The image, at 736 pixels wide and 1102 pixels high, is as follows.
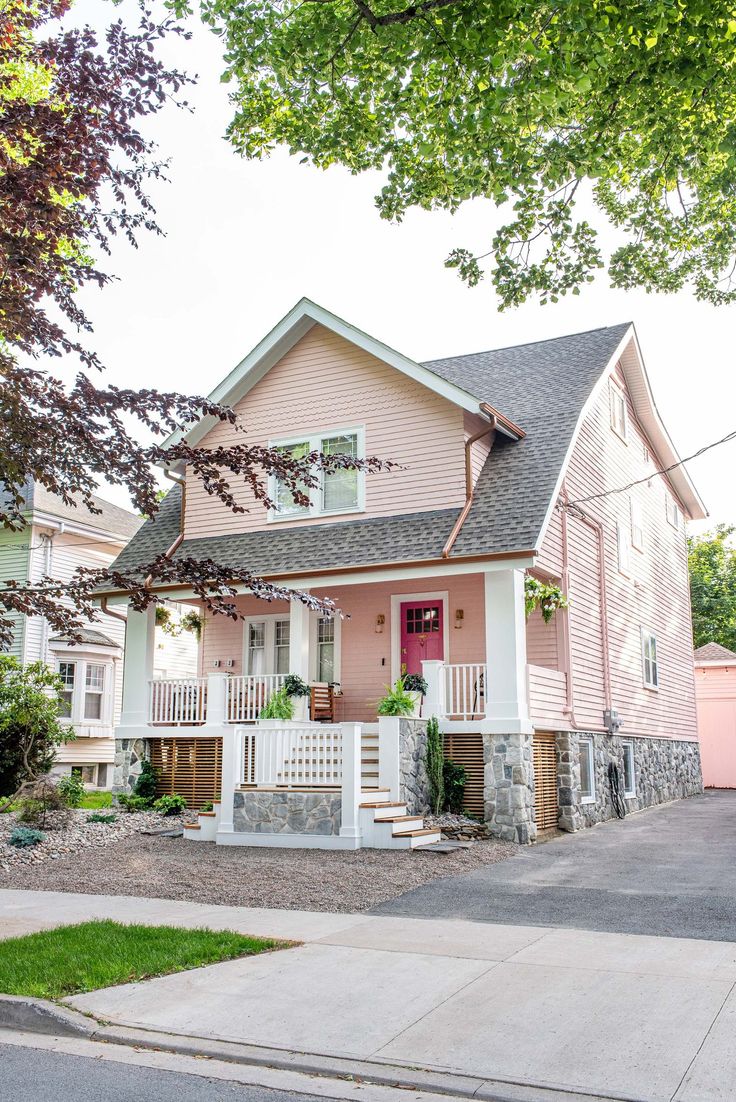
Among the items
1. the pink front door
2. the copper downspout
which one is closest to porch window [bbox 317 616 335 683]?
the pink front door

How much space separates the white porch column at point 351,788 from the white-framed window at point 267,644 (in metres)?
5.29

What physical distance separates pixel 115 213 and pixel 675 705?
19.0 metres

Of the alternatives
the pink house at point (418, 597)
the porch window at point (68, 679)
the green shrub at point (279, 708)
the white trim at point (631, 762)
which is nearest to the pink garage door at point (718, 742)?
the pink house at point (418, 597)

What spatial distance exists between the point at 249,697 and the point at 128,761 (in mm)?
2413

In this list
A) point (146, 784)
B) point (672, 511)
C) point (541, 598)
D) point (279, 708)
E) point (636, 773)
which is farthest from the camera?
point (672, 511)

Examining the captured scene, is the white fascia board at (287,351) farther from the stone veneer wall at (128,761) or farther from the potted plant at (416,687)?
the stone veneer wall at (128,761)

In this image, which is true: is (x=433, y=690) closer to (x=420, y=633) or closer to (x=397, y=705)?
(x=397, y=705)

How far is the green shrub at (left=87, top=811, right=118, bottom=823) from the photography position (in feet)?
46.8

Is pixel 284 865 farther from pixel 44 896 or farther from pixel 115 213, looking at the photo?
pixel 115 213

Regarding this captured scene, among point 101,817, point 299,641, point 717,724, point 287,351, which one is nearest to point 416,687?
point 299,641

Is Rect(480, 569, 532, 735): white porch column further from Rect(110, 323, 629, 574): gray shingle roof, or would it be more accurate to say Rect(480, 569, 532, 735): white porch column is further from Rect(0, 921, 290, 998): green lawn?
Rect(0, 921, 290, 998): green lawn

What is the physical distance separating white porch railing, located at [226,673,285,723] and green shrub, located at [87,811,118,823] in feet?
8.12

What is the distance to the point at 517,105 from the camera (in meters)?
8.79

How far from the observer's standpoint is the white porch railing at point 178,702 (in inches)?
636
